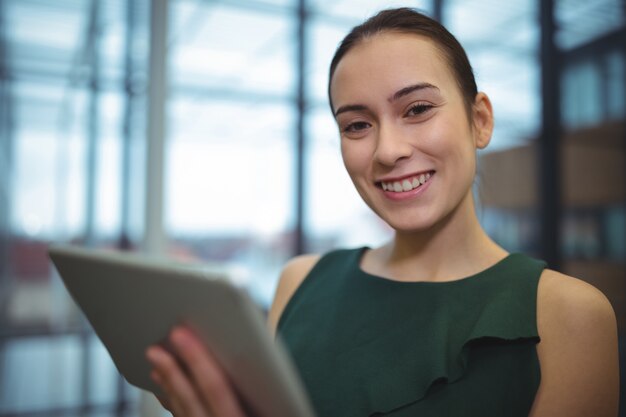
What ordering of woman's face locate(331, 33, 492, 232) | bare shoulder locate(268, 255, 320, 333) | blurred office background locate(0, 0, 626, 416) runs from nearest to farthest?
1. woman's face locate(331, 33, 492, 232)
2. bare shoulder locate(268, 255, 320, 333)
3. blurred office background locate(0, 0, 626, 416)

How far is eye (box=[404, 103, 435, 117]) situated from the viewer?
0.83m

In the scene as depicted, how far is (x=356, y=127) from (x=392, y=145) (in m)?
0.10

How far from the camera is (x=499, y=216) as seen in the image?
5.16 feet

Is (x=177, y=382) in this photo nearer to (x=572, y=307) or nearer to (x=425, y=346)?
(x=425, y=346)

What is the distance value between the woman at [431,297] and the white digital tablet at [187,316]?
0.07 metres

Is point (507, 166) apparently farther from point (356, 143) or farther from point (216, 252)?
point (216, 252)

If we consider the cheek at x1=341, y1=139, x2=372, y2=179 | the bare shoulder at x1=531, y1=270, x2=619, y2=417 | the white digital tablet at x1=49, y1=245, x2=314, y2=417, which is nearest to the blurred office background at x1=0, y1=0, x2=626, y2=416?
the white digital tablet at x1=49, y1=245, x2=314, y2=417

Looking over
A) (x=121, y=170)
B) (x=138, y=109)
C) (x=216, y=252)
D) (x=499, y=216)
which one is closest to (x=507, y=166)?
(x=499, y=216)

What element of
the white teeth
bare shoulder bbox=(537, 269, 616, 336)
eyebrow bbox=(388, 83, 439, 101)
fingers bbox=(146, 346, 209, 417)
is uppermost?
eyebrow bbox=(388, 83, 439, 101)

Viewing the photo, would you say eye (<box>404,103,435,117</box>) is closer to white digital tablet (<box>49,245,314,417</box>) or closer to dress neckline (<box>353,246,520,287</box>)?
dress neckline (<box>353,246,520,287</box>)

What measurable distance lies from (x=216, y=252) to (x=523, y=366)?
6.10m

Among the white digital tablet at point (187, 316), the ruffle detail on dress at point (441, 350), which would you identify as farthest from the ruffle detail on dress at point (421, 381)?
the white digital tablet at point (187, 316)

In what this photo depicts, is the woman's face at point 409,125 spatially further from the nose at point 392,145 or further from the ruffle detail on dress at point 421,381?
the ruffle detail on dress at point 421,381

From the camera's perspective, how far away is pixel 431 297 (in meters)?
0.89
